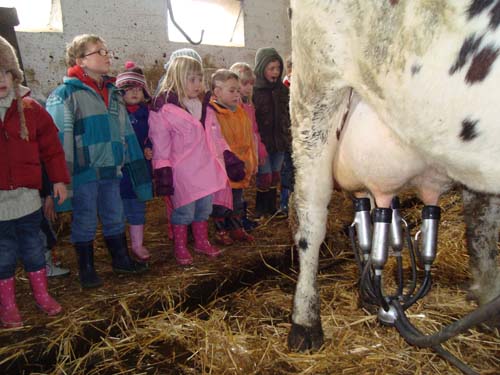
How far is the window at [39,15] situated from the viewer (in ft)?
15.6

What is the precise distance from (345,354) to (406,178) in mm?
847

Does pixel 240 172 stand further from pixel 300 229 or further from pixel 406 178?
pixel 406 178

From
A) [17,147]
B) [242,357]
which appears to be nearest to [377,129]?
[242,357]

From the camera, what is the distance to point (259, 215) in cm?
448

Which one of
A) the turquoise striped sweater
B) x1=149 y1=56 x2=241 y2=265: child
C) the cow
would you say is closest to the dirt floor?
the cow

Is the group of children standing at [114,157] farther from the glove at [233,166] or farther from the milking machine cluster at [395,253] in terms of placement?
the milking machine cluster at [395,253]

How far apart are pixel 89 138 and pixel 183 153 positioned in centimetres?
65

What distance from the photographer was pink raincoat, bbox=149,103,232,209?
302cm

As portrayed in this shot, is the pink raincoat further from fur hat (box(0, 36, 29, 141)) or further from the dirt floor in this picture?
fur hat (box(0, 36, 29, 141))

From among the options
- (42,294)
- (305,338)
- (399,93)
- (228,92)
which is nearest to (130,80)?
(228,92)

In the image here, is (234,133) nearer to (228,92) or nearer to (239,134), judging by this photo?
(239,134)

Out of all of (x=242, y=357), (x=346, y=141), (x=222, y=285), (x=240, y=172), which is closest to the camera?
(x=346, y=141)

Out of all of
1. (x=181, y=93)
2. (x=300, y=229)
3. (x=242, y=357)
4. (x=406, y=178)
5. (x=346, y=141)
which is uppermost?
(x=181, y=93)

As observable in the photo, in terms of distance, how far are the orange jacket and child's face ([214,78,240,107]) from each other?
7 centimetres
